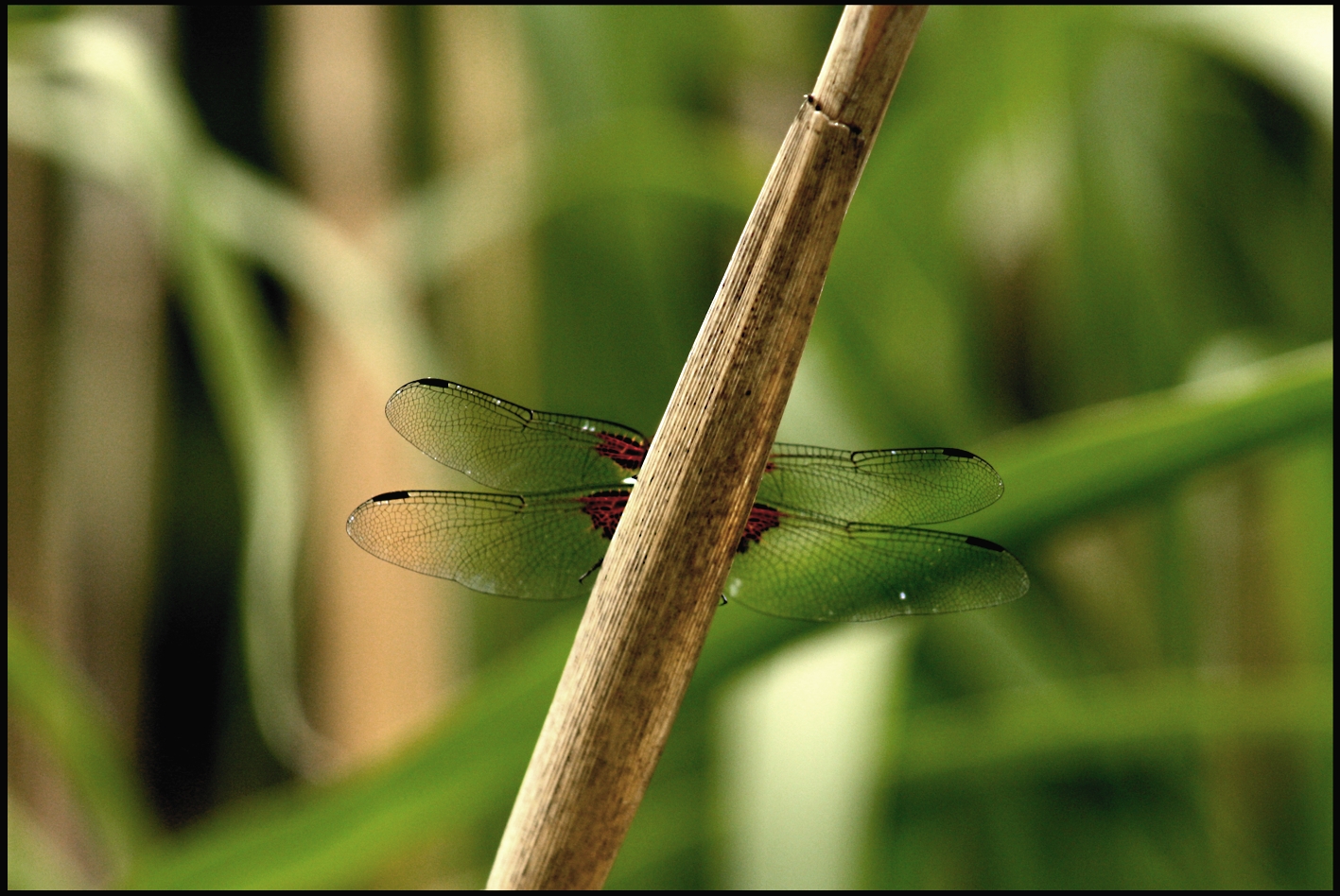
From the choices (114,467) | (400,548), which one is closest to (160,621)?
(114,467)

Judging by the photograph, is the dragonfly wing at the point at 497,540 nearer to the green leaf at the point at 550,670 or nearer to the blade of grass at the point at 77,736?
the green leaf at the point at 550,670

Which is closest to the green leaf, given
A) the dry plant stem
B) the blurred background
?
the blurred background

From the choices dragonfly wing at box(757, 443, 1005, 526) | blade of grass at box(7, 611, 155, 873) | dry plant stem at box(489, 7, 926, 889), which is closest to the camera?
dry plant stem at box(489, 7, 926, 889)

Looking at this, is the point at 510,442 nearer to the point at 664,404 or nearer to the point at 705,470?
the point at 705,470

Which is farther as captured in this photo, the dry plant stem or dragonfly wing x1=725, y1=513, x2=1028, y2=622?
dragonfly wing x1=725, y1=513, x2=1028, y2=622

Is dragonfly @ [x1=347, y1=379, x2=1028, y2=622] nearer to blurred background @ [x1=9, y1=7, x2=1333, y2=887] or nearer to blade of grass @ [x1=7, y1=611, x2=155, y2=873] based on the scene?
blurred background @ [x1=9, y1=7, x2=1333, y2=887]

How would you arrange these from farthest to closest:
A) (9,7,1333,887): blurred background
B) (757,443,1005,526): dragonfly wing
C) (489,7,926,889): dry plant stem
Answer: (9,7,1333,887): blurred background
(757,443,1005,526): dragonfly wing
(489,7,926,889): dry plant stem

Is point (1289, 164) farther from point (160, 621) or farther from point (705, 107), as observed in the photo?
point (160, 621)
